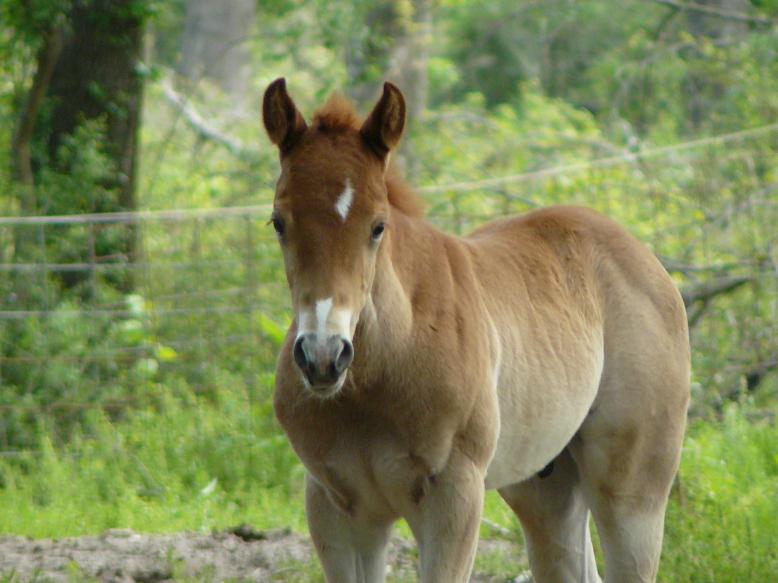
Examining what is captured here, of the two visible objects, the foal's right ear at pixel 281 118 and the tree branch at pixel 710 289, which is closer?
the foal's right ear at pixel 281 118

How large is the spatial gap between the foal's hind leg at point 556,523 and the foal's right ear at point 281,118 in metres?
1.96

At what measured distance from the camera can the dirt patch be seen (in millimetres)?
5469

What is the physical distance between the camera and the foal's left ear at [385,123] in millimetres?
3893

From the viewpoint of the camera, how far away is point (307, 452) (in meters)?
4.04

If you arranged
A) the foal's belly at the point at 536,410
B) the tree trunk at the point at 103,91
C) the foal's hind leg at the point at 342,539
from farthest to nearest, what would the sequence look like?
the tree trunk at the point at 103,91, the foal's belly at the point at 536,410, the foal's hind leg at the point at 342,539

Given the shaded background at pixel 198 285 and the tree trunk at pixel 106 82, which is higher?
the tree trunk at pixel 106 82

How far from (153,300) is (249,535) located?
2.90 m

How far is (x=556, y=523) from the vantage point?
5160 mm

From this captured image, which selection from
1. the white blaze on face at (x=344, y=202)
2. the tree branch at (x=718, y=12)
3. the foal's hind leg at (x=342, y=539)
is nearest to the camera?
the white blaze on face at (x=344, y=202)

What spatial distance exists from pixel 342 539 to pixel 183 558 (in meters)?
1.75

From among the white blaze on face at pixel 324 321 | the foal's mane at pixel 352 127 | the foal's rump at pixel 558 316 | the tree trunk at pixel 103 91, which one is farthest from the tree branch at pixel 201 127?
the white blaze on face at pixel 324 321

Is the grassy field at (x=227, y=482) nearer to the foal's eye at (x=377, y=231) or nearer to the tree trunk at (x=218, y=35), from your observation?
the foal's eye at (x=377, y=231)

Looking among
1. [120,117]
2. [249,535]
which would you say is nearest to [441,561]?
[249,535]

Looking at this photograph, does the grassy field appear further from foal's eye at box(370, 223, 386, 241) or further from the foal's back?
foal's eye at box(370, 223, 386, 241)
